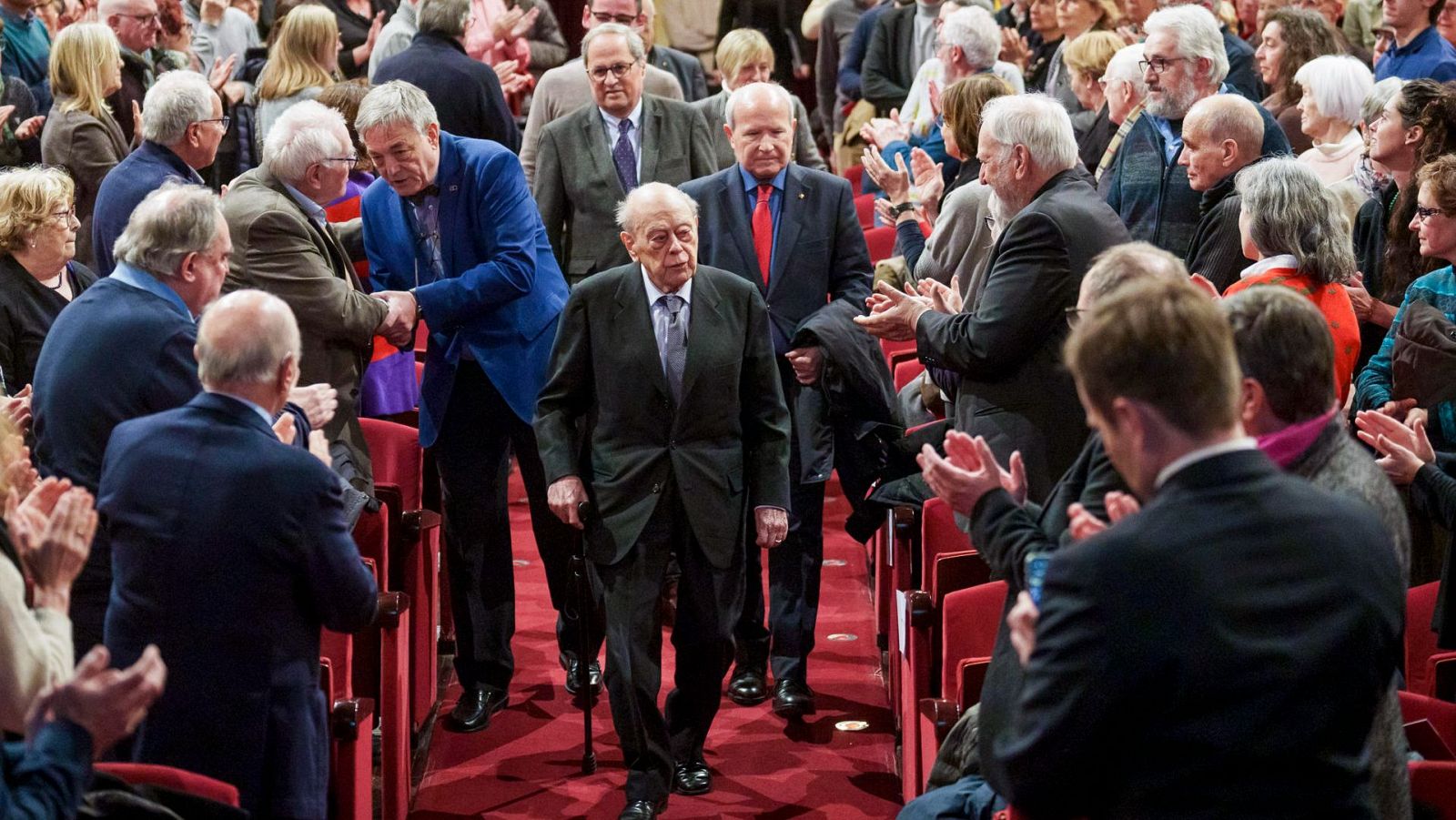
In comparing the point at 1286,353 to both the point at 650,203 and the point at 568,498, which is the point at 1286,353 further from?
the point at 568,498

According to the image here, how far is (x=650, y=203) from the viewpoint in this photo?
13.1ft

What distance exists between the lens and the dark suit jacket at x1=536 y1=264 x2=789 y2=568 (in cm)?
399

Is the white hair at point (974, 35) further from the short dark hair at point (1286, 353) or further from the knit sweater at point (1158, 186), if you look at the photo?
the short dark hair at point (1286, 353)

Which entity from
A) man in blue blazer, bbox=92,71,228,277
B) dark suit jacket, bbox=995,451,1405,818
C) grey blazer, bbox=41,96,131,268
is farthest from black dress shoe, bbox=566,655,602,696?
dark suit jacket, bbox=995,451,1405,818

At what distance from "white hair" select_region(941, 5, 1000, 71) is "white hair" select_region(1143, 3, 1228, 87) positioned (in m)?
1.22

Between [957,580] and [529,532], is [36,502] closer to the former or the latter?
[957,580]

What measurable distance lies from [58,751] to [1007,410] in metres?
2.32

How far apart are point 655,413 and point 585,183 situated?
1728 mm

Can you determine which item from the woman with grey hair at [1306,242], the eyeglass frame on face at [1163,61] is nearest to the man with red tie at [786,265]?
the eyeglass frame on face at [1163,61]

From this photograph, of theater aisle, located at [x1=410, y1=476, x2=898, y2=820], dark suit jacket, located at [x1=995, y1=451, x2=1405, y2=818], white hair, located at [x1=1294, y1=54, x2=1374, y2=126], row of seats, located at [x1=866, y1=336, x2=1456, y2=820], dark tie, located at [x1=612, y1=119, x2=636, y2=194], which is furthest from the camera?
dark tie, located at [x1=612, y1=119, x2=636, y2=194]

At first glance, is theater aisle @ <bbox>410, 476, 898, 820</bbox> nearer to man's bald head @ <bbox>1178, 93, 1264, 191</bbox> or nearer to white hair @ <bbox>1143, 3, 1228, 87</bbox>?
man's bald head @ <bbox>1178, 93, 1264, 191</bbox>

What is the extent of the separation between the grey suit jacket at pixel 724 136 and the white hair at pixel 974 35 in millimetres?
699

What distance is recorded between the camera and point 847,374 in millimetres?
4559

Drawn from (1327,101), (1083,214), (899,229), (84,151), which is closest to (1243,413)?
(1083,214)
